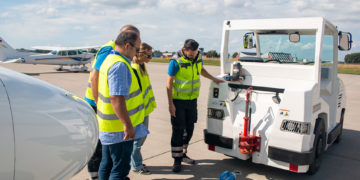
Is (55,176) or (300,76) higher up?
(300,76)

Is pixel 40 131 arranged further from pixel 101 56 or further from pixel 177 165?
pixel 177 165

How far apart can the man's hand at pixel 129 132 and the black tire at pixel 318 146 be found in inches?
97.8

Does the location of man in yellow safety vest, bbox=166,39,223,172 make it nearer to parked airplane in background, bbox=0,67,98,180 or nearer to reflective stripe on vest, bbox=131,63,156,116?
reflective stripe on vest, bbox=131,63,156,116

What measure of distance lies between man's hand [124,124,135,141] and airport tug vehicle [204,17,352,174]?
1.82 metres

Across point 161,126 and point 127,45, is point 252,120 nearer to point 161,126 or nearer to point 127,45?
point 127,45

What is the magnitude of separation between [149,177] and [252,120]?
5.31 ft

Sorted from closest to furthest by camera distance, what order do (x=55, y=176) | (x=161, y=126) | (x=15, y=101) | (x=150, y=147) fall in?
(x=15, y=101)
(x=55, y=176)
(x=150, y=147)
(x=161, y=126)

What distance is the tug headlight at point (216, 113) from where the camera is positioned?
424 cm

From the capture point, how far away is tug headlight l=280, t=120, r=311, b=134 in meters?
3.52

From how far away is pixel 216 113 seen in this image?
4.30m

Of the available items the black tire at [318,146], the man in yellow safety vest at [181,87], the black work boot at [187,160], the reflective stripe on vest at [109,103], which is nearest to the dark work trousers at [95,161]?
the reflective stripe on vest at [109,103]

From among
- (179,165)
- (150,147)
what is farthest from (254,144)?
(150,147)

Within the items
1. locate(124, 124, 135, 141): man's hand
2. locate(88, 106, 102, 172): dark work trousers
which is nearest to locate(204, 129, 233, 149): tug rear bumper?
locate(88, 106, 102, 172): dark work trousers

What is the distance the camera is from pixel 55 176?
2.19m
